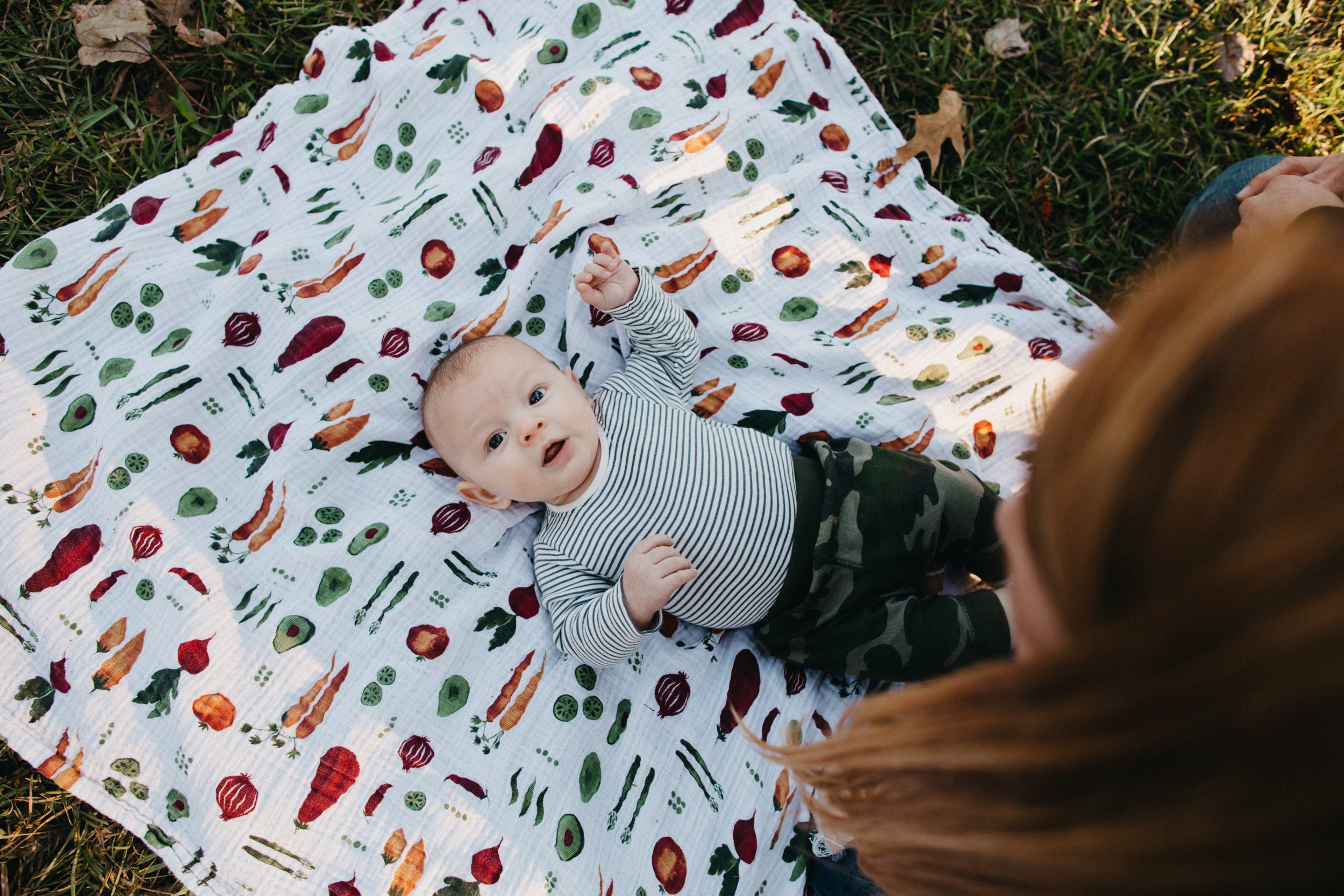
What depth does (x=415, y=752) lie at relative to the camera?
178 cm

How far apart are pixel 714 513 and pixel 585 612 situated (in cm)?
39

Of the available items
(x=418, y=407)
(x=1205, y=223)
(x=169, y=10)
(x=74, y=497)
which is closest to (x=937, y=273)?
(x=1205, y=223)

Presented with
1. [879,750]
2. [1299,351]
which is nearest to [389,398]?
[879,750]

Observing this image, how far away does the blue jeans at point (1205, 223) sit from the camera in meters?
1.78

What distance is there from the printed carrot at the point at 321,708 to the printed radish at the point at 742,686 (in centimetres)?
91

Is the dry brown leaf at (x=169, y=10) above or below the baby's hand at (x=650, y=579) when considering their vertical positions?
above

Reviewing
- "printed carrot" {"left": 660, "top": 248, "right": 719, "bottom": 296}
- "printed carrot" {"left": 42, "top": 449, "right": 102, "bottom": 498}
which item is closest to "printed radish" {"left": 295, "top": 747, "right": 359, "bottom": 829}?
"printed carrot" {"left": 42, "top": 449, "right": 102, "bottom": 498}

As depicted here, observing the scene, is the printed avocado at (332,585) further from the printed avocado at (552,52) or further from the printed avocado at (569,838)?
the printed avocado at (552,52)

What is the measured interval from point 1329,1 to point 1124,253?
1.24 m

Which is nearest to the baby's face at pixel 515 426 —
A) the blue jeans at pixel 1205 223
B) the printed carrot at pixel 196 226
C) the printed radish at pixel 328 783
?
the printed radish at pixel 328 783

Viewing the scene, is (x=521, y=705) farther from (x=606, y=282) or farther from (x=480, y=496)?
(x=606, y=282)

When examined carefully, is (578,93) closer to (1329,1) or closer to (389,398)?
(389,398)

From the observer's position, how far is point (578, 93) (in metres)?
2.26

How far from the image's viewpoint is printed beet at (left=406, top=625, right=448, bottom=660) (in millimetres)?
1874
